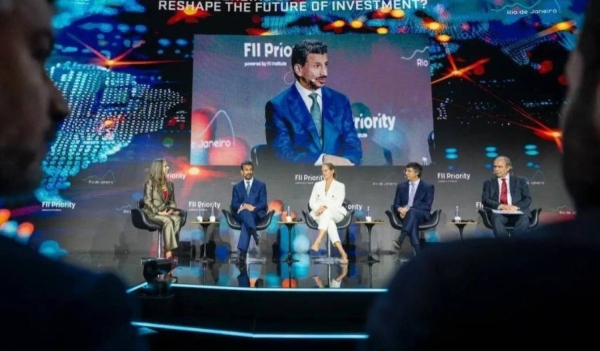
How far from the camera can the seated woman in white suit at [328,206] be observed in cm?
577

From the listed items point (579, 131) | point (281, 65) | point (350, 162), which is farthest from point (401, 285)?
point (281, 65)

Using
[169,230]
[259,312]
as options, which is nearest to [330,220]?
[169,230]

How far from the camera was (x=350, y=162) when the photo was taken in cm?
714

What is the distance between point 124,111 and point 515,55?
6244mm

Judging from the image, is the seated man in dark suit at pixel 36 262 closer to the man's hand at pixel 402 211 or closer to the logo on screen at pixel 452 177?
the man's hand at pixel 402 211

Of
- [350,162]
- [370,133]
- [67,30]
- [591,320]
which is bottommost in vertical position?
[591,320]

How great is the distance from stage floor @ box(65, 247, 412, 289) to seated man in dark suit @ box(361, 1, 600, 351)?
283 cm

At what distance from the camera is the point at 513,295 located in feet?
1.27

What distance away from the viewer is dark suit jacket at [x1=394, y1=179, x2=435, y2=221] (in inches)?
230

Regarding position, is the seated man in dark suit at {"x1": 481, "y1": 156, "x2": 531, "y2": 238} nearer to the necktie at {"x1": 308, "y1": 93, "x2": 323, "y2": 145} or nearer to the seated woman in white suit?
the seated woman in white suit

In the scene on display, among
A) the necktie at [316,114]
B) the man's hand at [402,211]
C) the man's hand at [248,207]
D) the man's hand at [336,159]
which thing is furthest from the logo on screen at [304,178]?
the man's hand at [402,211]

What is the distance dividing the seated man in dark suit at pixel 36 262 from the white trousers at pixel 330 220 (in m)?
5.32

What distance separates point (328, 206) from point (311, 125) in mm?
1772

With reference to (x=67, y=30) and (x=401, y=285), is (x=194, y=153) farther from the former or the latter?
(x=401, y=285)
